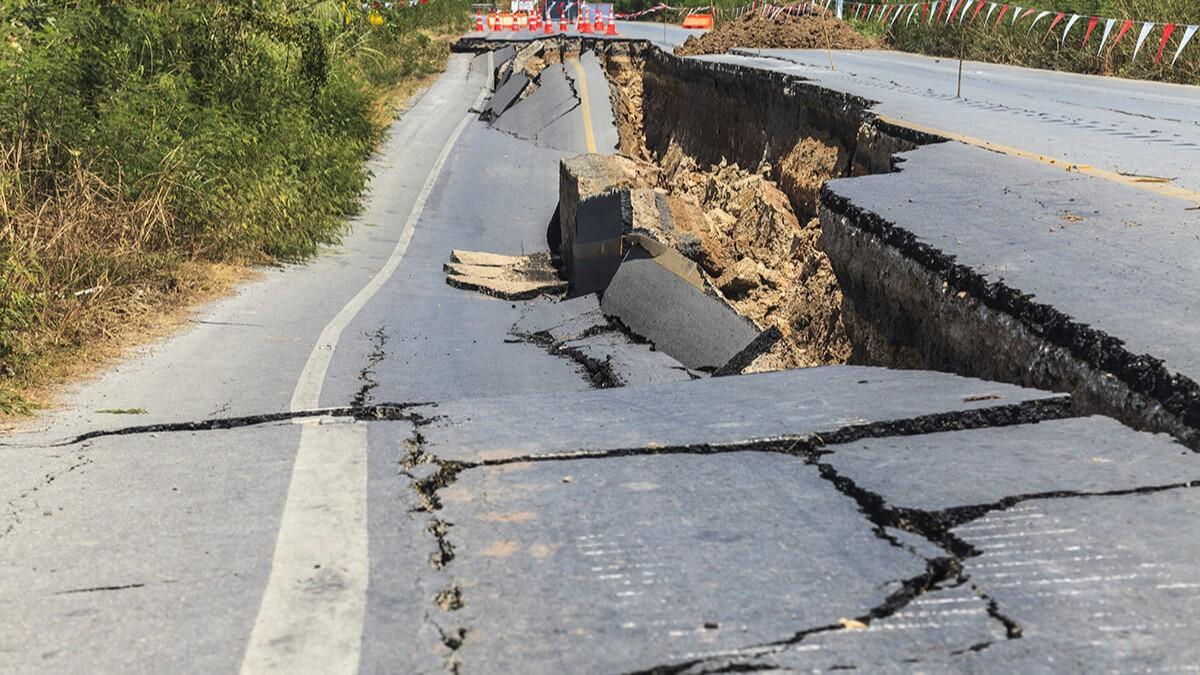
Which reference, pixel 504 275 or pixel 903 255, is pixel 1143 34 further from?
pixel 903 255

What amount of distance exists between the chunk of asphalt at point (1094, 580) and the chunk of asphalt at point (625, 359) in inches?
157

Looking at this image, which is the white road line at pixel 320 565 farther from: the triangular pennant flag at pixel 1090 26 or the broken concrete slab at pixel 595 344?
the triangular pennant flag at pixel 1090 26

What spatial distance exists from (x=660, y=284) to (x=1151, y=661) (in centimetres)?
689

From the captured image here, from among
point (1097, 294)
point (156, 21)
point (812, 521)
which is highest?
point (156, 21)

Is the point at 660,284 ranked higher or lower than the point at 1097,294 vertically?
lower

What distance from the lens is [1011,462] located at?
3.31 meters

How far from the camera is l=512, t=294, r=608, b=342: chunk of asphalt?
9483 millimetres

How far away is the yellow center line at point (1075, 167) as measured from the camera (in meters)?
6.83

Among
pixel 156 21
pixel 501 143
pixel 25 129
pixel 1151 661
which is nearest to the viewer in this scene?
pixel 1151 661

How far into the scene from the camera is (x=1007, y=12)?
25.0 metres

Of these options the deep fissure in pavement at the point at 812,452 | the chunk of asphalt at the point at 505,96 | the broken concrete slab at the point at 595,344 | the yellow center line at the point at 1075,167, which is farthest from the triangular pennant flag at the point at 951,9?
the deep fissure in pavement at the point at 812,452

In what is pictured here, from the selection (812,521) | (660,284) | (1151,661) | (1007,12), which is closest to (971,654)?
(1151,661)

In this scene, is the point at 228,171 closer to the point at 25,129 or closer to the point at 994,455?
the point at 25,129

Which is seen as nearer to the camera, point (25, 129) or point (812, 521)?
point (812, 521)
